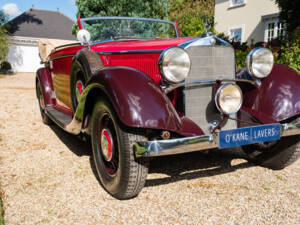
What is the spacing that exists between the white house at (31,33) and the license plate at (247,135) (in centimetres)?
2018

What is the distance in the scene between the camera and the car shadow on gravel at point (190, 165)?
2.65 metres

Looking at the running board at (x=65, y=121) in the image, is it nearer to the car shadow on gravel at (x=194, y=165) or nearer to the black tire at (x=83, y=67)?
the black tire at (x=83, y=67)

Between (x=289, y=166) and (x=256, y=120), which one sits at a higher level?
(x=256, y=120)

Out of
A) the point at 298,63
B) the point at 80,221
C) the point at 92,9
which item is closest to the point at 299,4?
the point at 298,63

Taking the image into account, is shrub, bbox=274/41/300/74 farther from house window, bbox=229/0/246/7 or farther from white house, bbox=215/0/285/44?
house window, bbox=229/0/246/7

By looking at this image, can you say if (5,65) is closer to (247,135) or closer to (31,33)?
(31,33)

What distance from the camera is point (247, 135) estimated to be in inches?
79.5

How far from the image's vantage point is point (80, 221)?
6.31 ft

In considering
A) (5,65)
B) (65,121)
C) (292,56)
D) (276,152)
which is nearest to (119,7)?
(292,56)

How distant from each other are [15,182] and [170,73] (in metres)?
1.77

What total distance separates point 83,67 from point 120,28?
1069mm

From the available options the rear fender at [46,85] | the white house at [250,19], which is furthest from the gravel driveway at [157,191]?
the white house at [250,19]

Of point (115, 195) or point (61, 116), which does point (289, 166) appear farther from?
point (61, 116)

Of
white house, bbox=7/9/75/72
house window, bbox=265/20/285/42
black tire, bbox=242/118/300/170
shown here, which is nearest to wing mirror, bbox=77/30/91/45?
black tire, bbox=242/118/300/170
